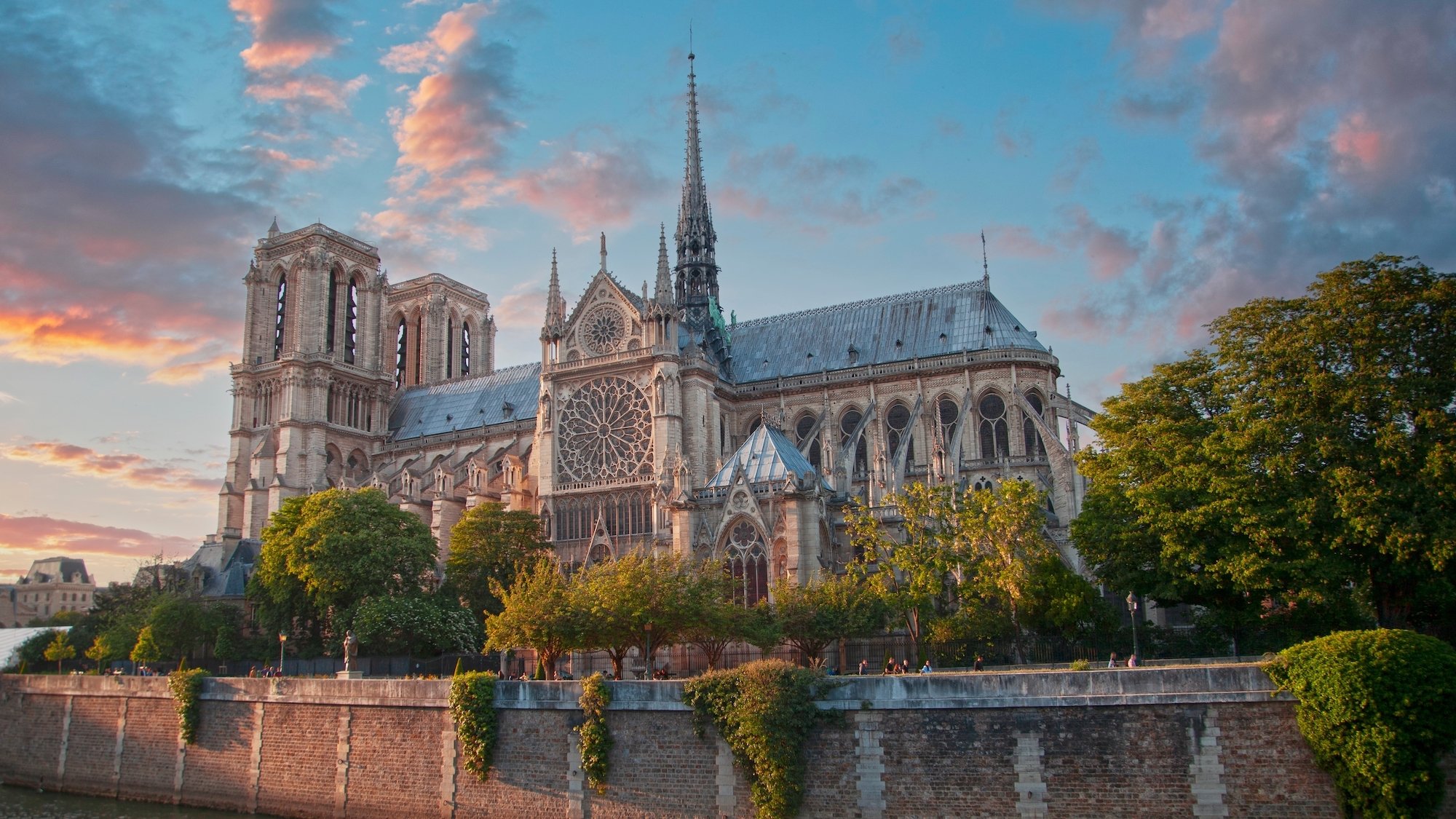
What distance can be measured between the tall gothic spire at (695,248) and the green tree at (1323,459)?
125ft

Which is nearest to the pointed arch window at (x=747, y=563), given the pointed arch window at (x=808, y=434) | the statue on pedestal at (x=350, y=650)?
the statue on pedestal at (x=350, y=650)

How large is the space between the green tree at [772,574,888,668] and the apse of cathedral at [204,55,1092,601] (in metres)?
3.28

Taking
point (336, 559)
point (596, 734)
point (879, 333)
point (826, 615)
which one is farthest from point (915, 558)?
point (879, 333)

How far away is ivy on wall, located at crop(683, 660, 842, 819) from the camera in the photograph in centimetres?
2739

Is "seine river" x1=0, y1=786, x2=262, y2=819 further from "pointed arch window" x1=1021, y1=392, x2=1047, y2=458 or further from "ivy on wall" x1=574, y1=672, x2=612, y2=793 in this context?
"pointed arch window" x1=1021, y1=392, x2=1047, y2=458

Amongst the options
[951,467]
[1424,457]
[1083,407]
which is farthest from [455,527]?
[1424,457]

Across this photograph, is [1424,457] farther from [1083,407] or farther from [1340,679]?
[1083,407]

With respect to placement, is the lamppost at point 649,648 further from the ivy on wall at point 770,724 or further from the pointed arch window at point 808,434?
the pointed arch window at point 808,434

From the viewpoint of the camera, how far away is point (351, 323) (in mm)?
82188

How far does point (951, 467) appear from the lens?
2007 inches

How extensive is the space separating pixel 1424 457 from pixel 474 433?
53230 millimetres

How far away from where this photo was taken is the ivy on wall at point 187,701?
4022 centimetres

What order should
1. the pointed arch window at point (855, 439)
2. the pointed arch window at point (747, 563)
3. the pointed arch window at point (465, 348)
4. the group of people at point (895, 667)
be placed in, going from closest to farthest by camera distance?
1. the group of people at point (895, 667)
2. the pointed arch window at point (747, 563)
3. the pointed arch window at point (855, 439)
4. the pointed arch window at point (465, 348)

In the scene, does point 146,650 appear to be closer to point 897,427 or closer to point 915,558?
point 915,558
